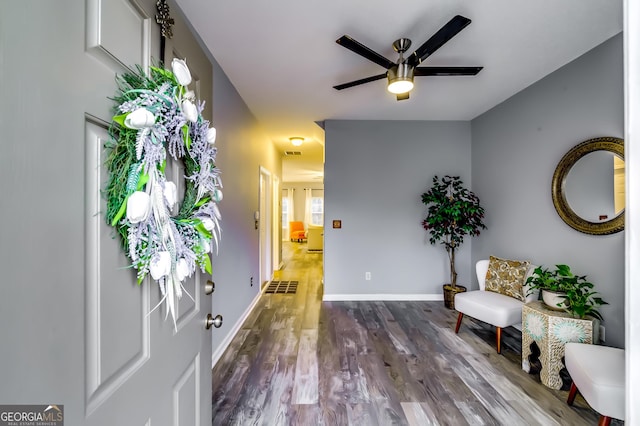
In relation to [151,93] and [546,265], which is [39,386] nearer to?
[151,93]

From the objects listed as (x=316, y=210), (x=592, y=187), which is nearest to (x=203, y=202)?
(x=592, y=187)

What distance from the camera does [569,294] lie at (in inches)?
79.9

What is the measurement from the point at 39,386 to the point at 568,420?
2.61 metres

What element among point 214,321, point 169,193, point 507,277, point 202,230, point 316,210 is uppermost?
point 316,210

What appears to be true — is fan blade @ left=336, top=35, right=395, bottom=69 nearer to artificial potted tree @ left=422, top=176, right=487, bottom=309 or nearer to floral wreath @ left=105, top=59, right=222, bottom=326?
floral wreath @ left=105, top=59, right=222, bottom=326

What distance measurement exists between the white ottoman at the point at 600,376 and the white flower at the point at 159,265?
2.20 m

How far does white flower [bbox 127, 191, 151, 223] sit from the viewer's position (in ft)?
1.97

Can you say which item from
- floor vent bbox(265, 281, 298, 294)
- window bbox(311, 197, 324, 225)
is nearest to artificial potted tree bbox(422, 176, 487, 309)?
floor vent bbox(265, 281, 298, 294)

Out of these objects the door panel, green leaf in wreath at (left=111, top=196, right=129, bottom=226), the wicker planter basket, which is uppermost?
green leaf in wreath at (left=111, top=196, right=129, bottom=226)

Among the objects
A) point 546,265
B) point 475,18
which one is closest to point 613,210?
point 546,265

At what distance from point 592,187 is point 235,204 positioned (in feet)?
10.6

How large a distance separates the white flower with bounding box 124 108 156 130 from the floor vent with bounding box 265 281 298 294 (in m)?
4.06

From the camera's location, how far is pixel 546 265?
2.72 meters

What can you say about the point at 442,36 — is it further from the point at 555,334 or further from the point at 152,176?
the point at 555,334
